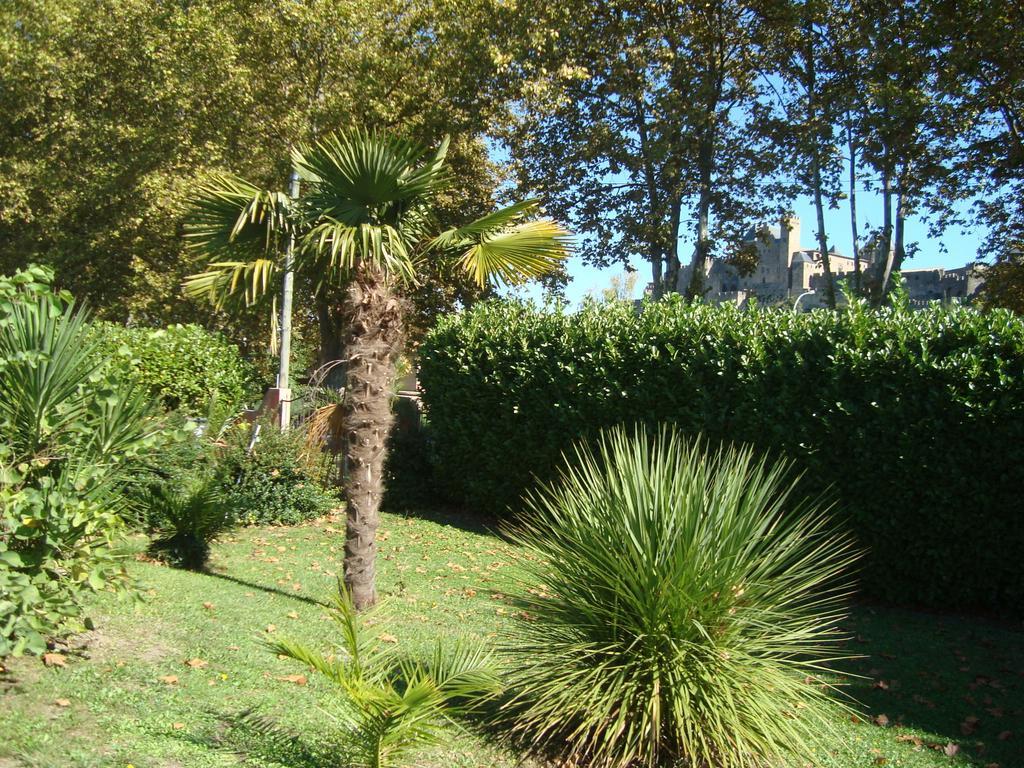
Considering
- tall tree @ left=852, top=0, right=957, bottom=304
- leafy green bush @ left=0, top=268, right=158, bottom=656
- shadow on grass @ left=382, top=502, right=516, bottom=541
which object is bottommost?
shadow on grass @ left=382, top=502, right=516, bottom=541

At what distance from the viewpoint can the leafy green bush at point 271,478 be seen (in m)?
11.5

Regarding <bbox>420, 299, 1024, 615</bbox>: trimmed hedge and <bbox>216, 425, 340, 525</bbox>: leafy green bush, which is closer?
<bbox>420, 299, 1024, 615</bbox>: trimmed hedge

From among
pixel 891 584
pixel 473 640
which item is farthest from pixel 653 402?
pixel 473 640

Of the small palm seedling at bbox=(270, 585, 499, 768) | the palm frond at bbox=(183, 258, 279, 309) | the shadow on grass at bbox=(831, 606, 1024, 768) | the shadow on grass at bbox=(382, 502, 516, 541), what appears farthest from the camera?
the shadow on grass at bbox=(382, 502, 516, 541)

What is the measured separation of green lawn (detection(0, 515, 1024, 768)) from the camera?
14.5 feet

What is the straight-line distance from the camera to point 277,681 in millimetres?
5539

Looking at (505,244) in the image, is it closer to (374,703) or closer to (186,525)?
(186,525)

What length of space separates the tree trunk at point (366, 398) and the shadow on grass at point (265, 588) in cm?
71

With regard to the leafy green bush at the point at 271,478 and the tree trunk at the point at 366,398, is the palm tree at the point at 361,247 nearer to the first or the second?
the tree trunk at the point at 366,398

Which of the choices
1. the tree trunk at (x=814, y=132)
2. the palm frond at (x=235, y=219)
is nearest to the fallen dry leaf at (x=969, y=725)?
the palm frond at (x=235, y=219)

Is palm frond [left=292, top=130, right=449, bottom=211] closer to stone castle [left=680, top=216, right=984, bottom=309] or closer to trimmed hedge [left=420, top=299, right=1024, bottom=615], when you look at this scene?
trimmed hedge [left=420, top=299, right=1024, bottom=615]

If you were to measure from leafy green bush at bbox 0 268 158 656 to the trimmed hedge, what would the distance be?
6383 mm

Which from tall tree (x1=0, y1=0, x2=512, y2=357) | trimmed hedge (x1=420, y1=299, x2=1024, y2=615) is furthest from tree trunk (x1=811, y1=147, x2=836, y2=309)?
trimmed hedge (x1=420, y1=299, x2=1024, y2=615)

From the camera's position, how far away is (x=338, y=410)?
12680mm
